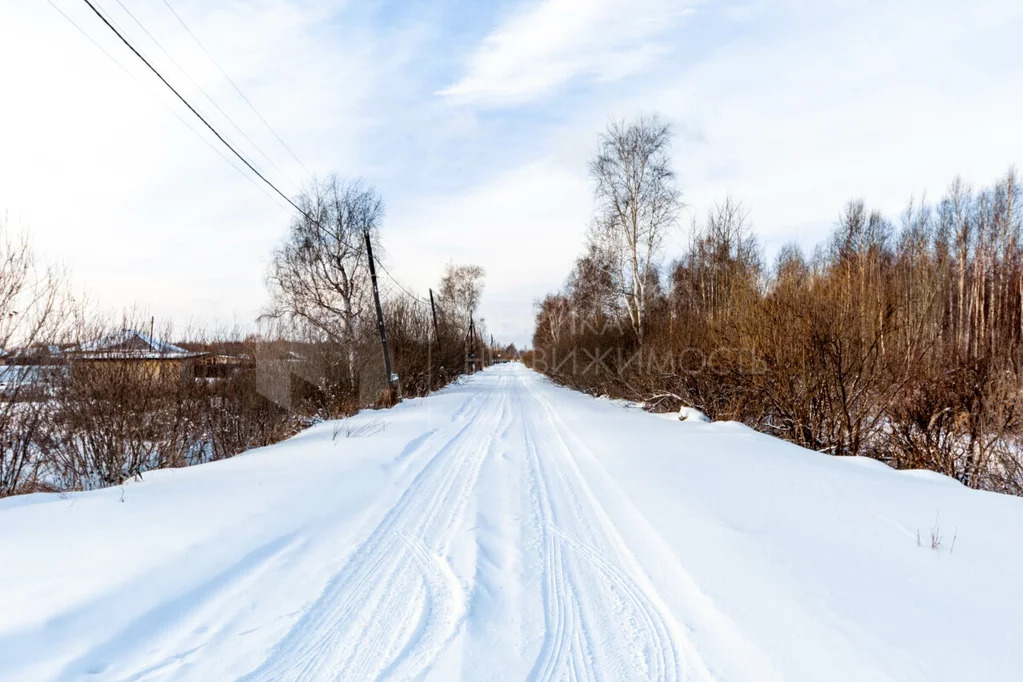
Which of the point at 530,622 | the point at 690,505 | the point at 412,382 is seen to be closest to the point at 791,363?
the point at 690,505

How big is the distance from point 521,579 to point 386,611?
101 centimetres

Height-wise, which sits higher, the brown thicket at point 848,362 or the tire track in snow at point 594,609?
the brown thicket at point 848,362

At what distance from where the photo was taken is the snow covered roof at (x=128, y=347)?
727cm

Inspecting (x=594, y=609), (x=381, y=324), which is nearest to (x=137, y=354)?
(x=594, y=609)

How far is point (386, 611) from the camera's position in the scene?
307cm

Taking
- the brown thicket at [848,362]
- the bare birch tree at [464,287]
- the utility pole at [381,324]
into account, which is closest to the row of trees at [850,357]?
the brown thicket at [848,362]

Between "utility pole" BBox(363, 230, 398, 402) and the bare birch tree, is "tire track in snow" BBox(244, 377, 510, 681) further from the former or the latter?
the bare birch tree

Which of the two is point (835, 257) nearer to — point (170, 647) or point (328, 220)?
point (170, 647)

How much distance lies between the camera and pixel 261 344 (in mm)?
11516

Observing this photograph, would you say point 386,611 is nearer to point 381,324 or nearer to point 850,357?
point 850,357

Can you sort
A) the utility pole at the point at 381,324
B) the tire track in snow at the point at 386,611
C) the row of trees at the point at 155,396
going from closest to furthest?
the tire track in snow at the point at 386,611 → the row of trees at the point at 155,396 → the utility pole at the point at 381,324

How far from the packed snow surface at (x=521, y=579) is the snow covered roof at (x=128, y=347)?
8.42ft

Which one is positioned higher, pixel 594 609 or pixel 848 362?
pixel 848 362

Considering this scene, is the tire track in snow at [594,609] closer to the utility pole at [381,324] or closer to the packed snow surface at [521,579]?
the packed snow surface at [521,579]
